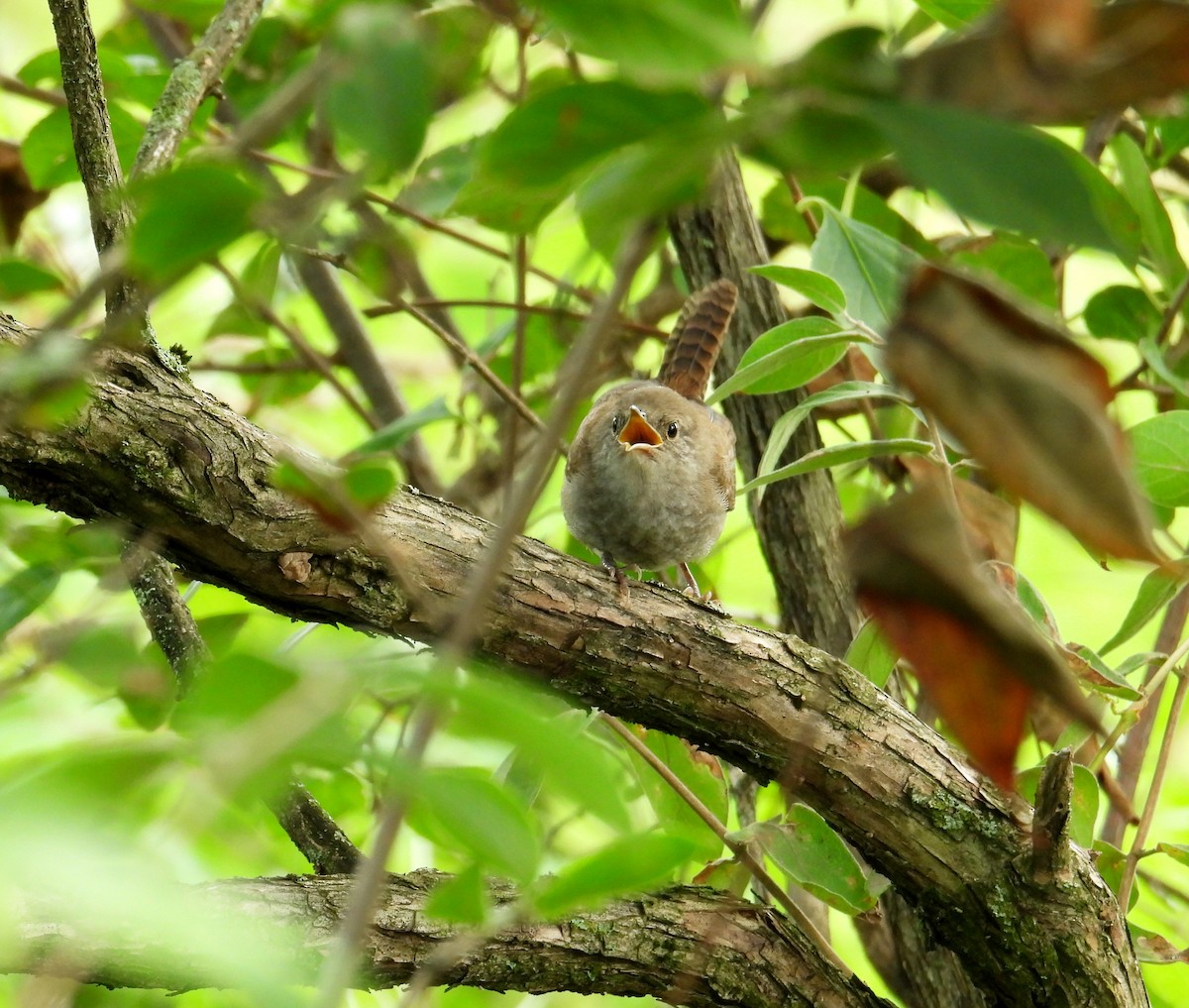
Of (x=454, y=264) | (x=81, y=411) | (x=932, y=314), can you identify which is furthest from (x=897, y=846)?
(x=454, y=264)

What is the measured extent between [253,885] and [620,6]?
1465 mm

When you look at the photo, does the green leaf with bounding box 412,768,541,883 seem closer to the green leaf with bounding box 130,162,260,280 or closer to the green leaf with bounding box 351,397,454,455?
the green leaf with bounding box 130,162,260,280

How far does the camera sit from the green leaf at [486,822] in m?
0.48

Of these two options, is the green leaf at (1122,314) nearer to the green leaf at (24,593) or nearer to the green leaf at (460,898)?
the green leaf at (24,593)

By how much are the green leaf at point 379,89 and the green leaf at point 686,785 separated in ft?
5.41

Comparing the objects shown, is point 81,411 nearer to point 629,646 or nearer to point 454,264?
point 629,646

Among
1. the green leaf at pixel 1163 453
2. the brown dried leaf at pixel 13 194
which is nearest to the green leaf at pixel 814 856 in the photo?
the green leaf at pixel 1163 453

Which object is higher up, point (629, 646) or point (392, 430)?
point (392, 430)

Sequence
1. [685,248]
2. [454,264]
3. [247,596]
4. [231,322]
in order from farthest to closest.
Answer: [454,264], [231,322], [685,248], [247,596]

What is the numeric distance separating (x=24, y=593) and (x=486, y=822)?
1.22 meters

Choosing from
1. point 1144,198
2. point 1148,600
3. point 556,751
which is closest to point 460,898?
point 556,751

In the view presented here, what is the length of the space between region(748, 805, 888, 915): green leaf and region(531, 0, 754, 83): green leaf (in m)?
1.56

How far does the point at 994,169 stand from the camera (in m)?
0.41

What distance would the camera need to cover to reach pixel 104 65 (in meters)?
2.16
